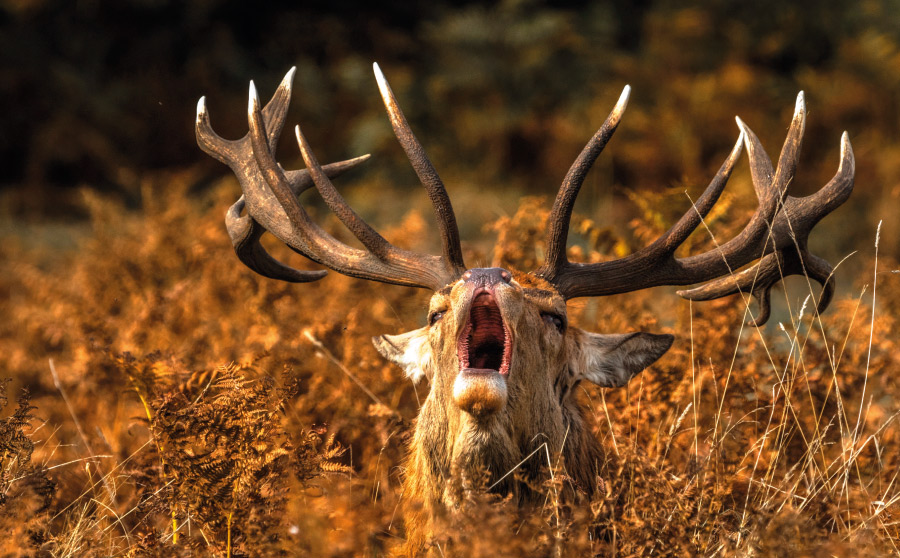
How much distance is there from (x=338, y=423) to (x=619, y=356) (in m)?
1.51

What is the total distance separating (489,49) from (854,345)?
14656 millimetres

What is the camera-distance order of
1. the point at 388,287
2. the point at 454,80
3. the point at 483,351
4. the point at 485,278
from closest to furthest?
the point at 485,278 < the point at 483,351 < the point at 388,287 < the point at 454,80

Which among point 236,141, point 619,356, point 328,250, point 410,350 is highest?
point 236,141

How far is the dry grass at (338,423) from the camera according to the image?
3.63m

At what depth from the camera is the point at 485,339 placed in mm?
4090

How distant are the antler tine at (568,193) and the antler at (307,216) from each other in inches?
16.3

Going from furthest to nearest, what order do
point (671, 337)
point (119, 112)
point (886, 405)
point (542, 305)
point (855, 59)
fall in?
point (119, 112)
point (855, 59)
point (886, 405)
point (671, 337)
point (542, 305)

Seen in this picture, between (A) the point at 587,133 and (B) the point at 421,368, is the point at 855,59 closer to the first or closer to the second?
(A) the point at 587,133

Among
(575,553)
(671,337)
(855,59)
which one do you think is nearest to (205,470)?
(575,553)

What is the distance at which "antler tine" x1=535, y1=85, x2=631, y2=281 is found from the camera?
4430mm

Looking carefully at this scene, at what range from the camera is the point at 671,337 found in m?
4.64

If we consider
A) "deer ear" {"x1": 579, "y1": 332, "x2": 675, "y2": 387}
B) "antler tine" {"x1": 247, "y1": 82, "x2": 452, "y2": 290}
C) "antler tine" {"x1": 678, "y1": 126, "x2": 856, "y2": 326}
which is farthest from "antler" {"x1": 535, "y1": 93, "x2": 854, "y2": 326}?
"antler tine" {"x1": 247, "y1": 82, "x2": 452, "y2": 290}

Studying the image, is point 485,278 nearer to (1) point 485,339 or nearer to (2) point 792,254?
(1) point 485,339

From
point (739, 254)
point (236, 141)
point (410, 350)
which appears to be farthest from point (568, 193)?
point (236, 141)
